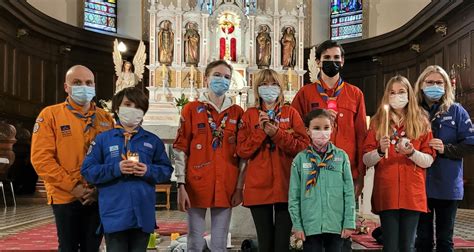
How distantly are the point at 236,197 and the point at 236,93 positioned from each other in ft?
23.7

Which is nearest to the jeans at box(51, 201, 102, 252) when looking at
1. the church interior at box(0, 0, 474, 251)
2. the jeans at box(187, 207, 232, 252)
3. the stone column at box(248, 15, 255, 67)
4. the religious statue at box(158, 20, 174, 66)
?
the jeans at box(187, 207, 232, 252)

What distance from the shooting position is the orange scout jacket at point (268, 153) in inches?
126

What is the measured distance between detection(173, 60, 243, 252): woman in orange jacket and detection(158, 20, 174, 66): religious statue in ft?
31.4

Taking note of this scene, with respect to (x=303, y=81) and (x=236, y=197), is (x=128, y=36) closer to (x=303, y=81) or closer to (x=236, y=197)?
(x=303, y=81)

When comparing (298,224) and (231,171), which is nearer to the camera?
(298,224)

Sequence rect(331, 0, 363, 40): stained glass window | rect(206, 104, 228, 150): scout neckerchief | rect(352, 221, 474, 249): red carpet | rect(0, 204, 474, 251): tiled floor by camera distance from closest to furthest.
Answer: rect(206, 104, 228, 150): scout neckerchief, rect(352, 221, 474, 249): red carpet, rect(0, 204, 474, 251): tiled floor, rect(331, 0, 363, 40): stained glass window

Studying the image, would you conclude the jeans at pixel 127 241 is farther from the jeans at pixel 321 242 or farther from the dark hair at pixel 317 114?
the dark hair at pixel 317 114

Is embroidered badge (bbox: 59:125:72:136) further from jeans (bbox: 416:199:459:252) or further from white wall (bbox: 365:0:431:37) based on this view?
white wall (bbox: 365:0:431:37)

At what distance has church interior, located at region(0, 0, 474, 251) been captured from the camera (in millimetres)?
10078

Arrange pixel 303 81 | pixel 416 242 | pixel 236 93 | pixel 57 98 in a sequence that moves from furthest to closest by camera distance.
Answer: pixel 303 81 < pixel 57 98 < pixel 236 93 < pixel 416 242

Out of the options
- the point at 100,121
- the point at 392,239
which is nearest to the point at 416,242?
the point at 392,239

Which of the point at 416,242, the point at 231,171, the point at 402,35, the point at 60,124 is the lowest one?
the point at 416,242

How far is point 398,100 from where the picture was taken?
338 centimetres

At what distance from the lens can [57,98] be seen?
12.1m
